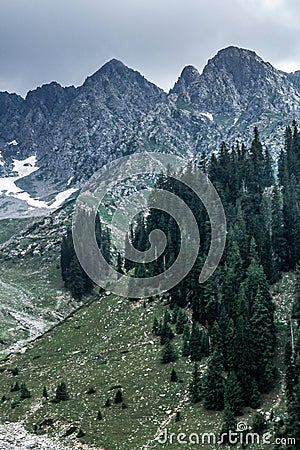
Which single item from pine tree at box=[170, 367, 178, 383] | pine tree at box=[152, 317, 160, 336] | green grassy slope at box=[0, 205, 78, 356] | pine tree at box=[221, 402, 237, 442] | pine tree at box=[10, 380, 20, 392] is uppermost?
green grassy slope at box=[0, 205, 78, 356]

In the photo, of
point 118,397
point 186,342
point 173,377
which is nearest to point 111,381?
point 118,397

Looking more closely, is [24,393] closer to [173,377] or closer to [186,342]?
[173,377]

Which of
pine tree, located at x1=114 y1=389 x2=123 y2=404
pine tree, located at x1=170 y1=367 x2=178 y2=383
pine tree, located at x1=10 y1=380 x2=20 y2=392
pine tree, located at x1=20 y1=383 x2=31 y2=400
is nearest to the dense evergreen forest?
pine tree, located at x1=170 y1=367 x2=178 y2=383

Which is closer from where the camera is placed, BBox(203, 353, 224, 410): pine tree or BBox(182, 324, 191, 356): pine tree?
BBox(203, 353, 224, 410): pine tree

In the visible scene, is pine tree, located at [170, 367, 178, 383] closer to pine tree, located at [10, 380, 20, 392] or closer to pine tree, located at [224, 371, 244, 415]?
pine tree, located at [224, 371, 244, 415]

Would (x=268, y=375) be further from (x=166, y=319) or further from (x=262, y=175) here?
(x=262, y=175)

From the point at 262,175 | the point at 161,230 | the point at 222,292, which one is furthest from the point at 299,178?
the point at 222,292

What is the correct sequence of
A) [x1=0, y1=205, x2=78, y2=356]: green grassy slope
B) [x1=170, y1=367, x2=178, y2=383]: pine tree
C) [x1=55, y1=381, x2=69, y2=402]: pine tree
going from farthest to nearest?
[x1=0, y1=205, x2=78, y2=356]: green grassy slope, [x1=55, y1=381, x2=69, y2=402]: pine tree, [x1=170, y1=367, x2=178, y2=383]: pine tree

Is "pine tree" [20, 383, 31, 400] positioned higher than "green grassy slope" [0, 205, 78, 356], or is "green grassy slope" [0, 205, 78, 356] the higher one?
"green grassy slope" [0, 205, 78, 356]
